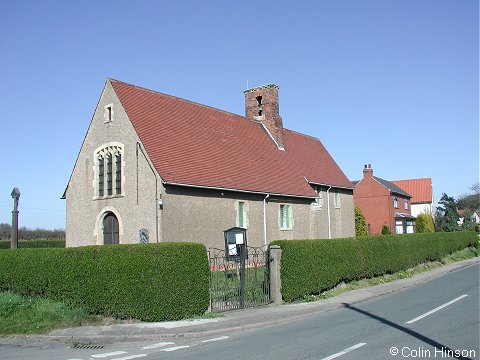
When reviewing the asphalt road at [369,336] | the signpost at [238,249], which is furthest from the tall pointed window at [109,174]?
the asphalt road at [369,336]

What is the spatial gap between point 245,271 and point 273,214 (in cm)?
1444

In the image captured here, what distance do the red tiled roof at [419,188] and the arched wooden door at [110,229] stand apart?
2324 inches

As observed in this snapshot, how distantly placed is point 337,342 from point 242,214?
57.1 ft

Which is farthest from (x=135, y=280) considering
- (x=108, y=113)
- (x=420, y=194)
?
(x=420, y=194)

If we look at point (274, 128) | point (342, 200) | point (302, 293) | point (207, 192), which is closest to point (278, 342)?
point (302, 293)

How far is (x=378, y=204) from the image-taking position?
56.6 meters

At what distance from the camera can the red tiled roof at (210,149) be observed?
24438 millimetres

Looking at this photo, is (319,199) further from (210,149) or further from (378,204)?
(378,204)

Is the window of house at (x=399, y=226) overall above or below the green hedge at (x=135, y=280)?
above

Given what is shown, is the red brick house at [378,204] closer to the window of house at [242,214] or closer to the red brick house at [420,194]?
the red brick house at [420,194]

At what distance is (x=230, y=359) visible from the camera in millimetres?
8727

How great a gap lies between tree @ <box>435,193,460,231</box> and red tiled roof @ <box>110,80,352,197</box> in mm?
24995

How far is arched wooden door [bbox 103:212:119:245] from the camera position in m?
24.8

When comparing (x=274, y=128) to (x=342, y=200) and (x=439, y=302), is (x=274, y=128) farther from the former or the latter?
(x=439, y=302)
